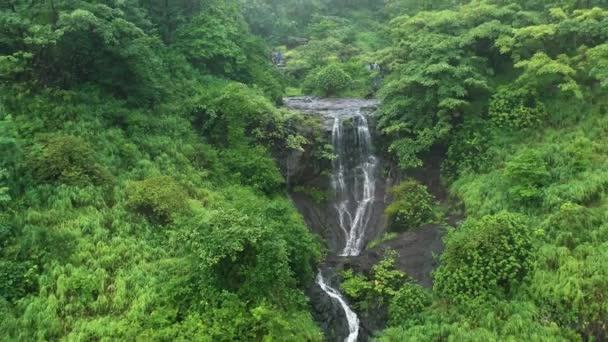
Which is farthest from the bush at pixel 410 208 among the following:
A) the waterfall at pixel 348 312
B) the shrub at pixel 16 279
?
the shrub at pixel 16 279

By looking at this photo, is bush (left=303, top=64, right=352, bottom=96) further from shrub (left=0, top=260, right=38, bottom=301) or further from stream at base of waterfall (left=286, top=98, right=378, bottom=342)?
shrub (left=0, top=260, right=38, bottom=301)

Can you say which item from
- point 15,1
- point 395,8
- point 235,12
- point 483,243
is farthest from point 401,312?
point 395,8

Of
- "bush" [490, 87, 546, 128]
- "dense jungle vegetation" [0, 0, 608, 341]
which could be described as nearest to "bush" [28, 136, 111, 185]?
"dense jungle vegetation" [0, 0, 608, 341]

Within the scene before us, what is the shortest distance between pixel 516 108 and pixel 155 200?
1628cm

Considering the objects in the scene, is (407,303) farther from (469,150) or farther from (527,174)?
(469,150)

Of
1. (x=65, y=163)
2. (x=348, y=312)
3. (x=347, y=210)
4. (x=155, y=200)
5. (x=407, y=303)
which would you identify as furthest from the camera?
(x=347, y=210)

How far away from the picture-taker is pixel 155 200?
1667 cm

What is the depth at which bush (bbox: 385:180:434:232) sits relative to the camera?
19688 mm

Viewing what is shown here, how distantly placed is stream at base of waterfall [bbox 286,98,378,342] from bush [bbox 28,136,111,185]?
10.6 meters

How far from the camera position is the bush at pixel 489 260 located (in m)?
14.2

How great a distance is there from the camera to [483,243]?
14531 mm

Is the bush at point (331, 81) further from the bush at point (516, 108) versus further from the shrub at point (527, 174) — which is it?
the shrub at point (527, 174)

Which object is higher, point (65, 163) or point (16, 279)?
point (65, 163)

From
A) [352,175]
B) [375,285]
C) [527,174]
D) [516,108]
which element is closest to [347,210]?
[352,175]
